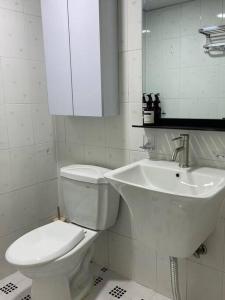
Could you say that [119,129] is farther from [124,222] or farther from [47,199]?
[47,199]

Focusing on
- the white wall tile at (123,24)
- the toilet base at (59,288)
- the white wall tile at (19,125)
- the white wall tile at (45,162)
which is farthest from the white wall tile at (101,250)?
the white wall tile at (123,24)

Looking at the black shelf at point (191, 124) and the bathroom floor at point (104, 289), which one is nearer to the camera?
the black shelf at point (191, 124)

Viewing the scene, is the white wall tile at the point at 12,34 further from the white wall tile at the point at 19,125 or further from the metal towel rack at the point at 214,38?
the metal towel rack at the point at 214,38

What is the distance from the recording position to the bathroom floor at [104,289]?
1753 mm

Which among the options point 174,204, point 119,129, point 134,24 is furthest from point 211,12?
point 174,204

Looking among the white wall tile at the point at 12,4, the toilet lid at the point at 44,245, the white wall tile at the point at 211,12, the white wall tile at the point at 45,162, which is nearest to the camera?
the white wall tile at the point at 211,12

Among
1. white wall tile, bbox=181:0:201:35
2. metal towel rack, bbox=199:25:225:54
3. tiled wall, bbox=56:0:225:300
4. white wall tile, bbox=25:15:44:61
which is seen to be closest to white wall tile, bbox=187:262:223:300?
tiled wall, bbox=56:0:225:300

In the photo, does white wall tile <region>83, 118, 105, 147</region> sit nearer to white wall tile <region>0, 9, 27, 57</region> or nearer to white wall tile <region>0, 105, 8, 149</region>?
white wall tile <region>0, 105, 8, 149</region>

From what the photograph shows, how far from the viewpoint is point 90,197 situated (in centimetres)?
172

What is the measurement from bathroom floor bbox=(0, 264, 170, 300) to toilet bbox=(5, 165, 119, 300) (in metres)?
0.09

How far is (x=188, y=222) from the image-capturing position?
3.65ft

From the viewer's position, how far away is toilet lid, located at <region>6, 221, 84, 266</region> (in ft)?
4.66

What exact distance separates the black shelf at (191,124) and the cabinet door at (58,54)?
53 cm

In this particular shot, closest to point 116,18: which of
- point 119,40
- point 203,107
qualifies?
point 119,40
